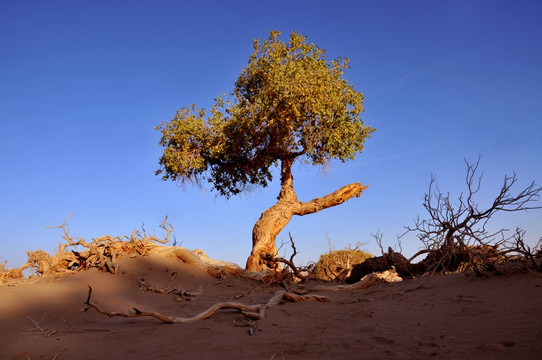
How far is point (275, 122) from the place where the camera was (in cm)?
1527

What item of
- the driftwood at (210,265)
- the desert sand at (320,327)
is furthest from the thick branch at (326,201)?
the desert sand at (320,327)

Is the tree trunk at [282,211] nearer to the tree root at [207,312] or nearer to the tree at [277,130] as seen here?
the tree at [277,130]

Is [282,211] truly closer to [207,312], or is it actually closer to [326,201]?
[326,201]

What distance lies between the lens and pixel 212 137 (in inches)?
609

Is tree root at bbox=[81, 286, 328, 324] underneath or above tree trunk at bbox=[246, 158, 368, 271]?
underneath

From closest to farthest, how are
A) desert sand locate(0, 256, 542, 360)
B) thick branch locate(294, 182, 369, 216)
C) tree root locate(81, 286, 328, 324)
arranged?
1. desert sand locate(0, 256, 542, 360)
2. tree root locate(81, 286, 328, 324)
3. thick branch locate(294, 182, 369, 216)

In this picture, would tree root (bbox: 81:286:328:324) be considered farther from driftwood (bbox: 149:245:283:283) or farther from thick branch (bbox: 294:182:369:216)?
thick branch (bbox: 294:182:369:216)

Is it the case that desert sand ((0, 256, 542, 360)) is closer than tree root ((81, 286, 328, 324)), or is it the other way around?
desert sand ((0, 256, 542, 360))

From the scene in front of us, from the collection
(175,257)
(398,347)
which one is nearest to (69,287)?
(175,257)

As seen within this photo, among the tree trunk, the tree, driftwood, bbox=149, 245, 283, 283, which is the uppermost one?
the tree

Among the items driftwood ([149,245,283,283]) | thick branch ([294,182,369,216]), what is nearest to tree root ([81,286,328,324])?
driftwood ([149,245,283,283])

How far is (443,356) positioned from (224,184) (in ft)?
48.0

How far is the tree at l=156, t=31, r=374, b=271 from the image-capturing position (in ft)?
48.4

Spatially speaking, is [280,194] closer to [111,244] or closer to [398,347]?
[111,244]
